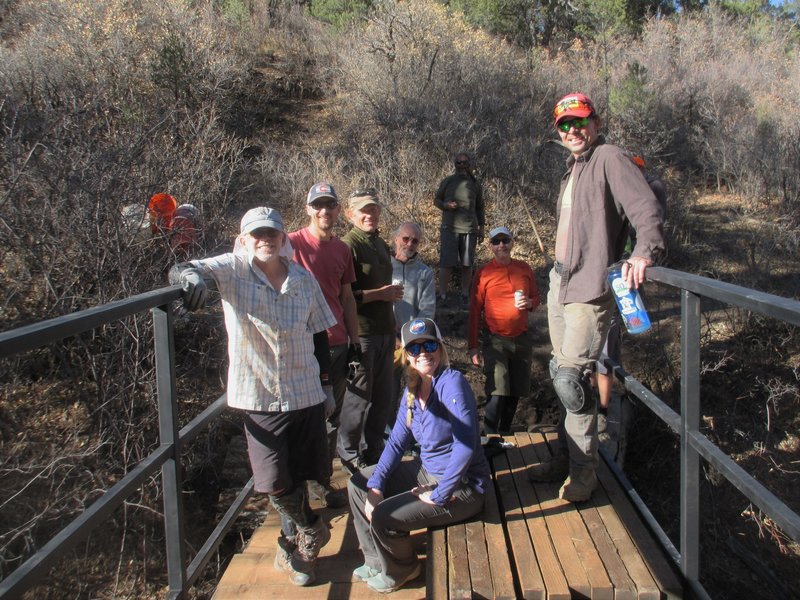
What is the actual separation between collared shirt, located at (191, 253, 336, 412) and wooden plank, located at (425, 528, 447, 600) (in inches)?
31.7

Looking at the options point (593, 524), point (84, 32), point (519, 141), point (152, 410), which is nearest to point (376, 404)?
point (593, 524)

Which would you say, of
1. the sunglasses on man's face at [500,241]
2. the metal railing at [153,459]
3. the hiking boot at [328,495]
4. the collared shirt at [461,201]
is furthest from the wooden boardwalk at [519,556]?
the collared shirt at [461,201]

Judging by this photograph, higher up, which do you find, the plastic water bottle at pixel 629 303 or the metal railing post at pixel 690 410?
the plastic water bottle at pixel 629 303

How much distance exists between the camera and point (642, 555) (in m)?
2.72

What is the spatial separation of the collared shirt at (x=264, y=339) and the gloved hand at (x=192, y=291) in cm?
26

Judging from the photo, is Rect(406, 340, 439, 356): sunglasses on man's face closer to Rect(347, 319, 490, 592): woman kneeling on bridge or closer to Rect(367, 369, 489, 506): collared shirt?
Rect(347, 319, 490, 592): woman kneeling on bridge

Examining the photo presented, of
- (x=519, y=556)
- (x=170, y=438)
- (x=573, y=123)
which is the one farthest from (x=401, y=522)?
(x=573, y=123)

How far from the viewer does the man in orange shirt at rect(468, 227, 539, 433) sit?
16.7 ft

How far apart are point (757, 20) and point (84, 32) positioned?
2468 cm

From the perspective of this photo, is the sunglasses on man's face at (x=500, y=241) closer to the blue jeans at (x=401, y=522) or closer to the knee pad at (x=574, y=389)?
the knee pad at (x=574, y=389)

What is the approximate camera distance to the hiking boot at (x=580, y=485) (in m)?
3.18

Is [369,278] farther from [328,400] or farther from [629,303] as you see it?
[629,303]

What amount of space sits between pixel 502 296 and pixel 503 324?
0.21 metres

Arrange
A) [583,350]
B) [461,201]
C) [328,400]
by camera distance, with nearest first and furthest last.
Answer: [583,350]
[328,400]
[461,201]
